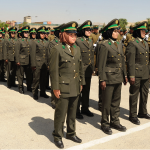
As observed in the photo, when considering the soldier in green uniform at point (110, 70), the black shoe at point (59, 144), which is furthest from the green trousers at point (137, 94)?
the black shoe at point (59, 144)

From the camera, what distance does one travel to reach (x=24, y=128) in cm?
489

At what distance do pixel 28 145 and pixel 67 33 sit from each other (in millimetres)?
2093

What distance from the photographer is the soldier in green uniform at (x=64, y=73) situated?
153 inches

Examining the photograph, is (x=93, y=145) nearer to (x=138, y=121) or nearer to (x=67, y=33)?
(x=138, y=121)

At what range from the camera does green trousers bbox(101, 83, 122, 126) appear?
475 centimetres

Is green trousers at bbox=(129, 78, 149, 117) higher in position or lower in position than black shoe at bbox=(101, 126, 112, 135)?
higher

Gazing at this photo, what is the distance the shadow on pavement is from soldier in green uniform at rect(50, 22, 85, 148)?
0.54 meters

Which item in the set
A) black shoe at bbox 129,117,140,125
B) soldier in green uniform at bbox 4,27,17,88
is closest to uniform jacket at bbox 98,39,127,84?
black shoe at bbox 129,117,140,125

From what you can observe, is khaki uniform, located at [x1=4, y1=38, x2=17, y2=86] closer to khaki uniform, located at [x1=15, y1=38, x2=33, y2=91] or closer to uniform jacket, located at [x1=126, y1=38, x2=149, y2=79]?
khaki uniform, located at [x1=15, y1=38, x2=33, y2=91]

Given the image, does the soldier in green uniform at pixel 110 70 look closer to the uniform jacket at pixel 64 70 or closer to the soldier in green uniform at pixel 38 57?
the uniform jacket at pixel 64 70

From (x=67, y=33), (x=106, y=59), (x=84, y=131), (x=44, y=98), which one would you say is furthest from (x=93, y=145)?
(x=44, y=98)

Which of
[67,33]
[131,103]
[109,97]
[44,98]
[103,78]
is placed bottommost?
[44,98]

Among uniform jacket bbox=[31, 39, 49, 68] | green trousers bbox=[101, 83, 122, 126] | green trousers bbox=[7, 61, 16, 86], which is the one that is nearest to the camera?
green trousers bbox=[101, 83, 122, 126]

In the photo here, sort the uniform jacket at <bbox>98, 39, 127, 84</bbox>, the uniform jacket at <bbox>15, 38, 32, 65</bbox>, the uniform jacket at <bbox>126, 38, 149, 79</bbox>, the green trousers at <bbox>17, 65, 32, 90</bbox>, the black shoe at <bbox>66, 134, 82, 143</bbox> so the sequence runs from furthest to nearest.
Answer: the green trousers at <bbox>17, 65, 32, 90</bbox>
the uniform jacket at <bbox>15, 38, 32, 65</bbox>
the uniform jacket at <bbox>126, 38, 149, 79</bbox>
the uniform jacket at <bbox>98, 39, 127, 84</bbox>
the black shoe at <bbox>66, 134, 82, 143</bbox>
